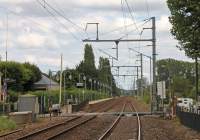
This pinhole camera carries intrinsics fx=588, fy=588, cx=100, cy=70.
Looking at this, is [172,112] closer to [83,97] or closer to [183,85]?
[83,97]

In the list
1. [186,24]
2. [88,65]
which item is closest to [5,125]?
[186,24]

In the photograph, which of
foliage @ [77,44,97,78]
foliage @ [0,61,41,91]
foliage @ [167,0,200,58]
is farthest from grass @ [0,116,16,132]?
foliage @ [77,44,97,78]

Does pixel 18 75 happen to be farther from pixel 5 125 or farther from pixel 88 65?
pixel 88 65

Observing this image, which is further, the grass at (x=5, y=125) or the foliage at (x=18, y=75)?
the foliage at (x=18, y=75)

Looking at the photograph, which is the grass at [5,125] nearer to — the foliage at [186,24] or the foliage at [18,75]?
the foliage at [186,24]

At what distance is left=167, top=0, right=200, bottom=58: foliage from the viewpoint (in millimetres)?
33172

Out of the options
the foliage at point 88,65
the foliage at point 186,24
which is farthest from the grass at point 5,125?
the foliage at point 88,65

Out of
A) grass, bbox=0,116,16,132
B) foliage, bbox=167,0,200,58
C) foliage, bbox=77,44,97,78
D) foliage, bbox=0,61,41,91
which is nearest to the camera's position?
foliage, bbox=167,0,200,58

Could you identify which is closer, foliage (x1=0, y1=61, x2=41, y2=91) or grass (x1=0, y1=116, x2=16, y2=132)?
grass (x1=0, y1=116, x2=16, y2=132)

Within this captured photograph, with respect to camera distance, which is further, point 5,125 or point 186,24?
point 5,125

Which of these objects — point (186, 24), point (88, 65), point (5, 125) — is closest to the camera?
point (186, 24)

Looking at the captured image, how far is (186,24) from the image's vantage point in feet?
111

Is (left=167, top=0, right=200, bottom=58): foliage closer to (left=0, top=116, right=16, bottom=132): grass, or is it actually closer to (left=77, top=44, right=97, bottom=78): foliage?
(left=0, top=116, right=16, bottom=132): grass

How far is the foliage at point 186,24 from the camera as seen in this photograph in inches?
1306
